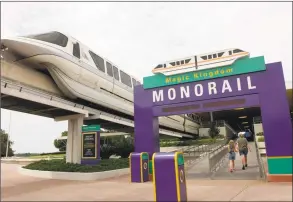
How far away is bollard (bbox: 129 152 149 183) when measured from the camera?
10625mm

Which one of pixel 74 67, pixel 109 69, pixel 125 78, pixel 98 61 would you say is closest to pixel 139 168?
pixel 74 67

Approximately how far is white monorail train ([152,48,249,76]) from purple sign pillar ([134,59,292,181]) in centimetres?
63

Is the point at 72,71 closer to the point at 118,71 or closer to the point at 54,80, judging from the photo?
the point at 54,80

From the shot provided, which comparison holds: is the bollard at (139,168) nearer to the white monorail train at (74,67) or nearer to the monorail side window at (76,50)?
the white monorail train at (74,67)

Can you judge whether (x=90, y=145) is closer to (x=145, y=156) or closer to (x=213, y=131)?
(x=145, y=156)

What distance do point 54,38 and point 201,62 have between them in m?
7.65

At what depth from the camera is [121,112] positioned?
799 inches

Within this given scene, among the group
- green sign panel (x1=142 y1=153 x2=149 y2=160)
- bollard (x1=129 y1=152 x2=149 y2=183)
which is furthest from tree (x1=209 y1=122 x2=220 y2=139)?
bollard (x1=129 y1=152 x2=149 y2=183)

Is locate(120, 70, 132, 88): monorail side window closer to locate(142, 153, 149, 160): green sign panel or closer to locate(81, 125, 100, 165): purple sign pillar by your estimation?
locate(81, 125, 100, 165): purple sign pillar

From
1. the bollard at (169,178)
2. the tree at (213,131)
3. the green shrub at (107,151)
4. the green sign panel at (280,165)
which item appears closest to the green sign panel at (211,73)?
the green sign panel at (280,165)

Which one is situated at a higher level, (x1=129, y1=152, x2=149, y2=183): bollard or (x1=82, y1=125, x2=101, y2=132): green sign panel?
(x1=82, y1=125, x2=101, y2=132): green sign panel

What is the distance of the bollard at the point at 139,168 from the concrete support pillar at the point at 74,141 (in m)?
5.35

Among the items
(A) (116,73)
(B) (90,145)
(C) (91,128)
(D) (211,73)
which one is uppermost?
(A) (116,73)

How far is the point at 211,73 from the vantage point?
10.8 metres
